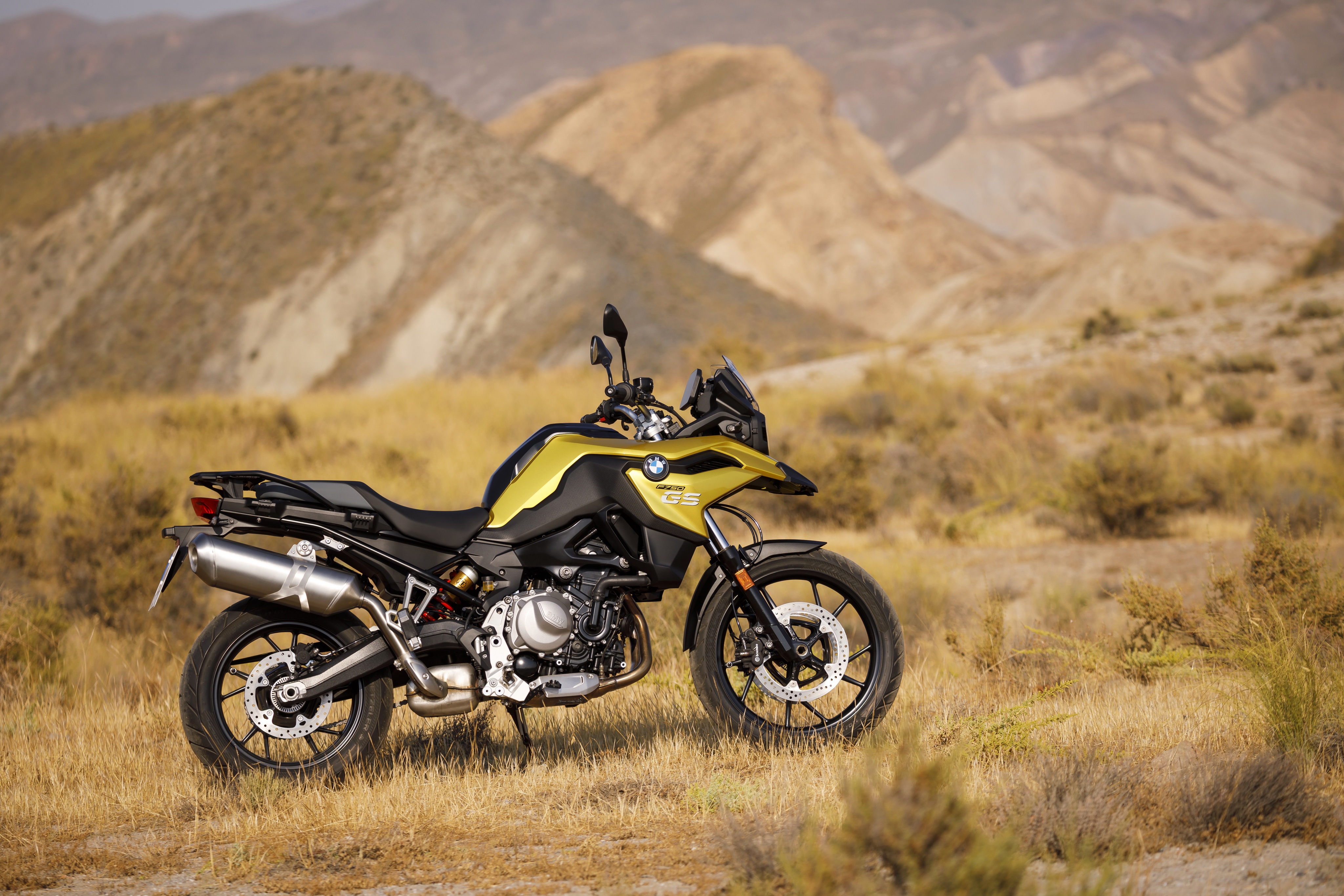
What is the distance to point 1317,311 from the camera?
885 inches

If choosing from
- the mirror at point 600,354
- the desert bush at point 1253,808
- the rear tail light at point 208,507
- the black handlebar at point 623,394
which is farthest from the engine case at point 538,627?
the desert bush at point 1253,808

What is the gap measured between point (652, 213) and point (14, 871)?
83283mm

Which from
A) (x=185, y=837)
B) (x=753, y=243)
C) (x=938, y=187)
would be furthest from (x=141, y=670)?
(x=938, y=187)

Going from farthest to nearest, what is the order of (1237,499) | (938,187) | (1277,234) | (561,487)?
1. (938,187)
2. (1277,234)
3. (1237,499)
4. (561,487)

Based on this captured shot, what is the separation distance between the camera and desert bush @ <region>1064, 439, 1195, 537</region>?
1055 centimetres

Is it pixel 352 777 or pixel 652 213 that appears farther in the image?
pixel 652 213

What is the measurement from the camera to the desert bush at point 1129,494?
415 inches

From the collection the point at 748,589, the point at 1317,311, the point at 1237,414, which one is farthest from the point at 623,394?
the point at 1317,311

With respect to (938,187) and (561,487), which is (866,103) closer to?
(938,187)

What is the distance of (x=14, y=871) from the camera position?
12.8ft

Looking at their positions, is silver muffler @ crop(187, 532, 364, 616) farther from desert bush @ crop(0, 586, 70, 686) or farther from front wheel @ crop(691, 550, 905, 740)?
desert bush @ crop(0, 586, 70, 686)

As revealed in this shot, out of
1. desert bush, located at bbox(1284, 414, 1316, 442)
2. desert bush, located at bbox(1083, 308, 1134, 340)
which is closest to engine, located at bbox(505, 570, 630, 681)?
desert bush, located at bbox(1284, 414, 1316, 442)

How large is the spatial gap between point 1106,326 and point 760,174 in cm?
6038

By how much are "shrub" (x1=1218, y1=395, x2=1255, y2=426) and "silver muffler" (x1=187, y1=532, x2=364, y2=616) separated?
46.5 ft
